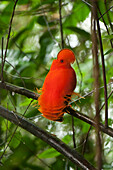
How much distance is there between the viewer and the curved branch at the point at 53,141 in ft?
1.74

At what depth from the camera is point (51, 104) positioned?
0.49 metres

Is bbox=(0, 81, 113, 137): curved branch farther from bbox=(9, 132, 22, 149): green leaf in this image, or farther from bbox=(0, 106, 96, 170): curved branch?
bbox=(9, 132, 22, 149): green leaf

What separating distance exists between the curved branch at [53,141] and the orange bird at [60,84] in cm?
10

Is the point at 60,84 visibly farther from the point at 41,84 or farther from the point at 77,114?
the point at 41,84

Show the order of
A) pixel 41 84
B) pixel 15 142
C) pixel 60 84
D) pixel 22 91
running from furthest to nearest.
→ pixel 41 84 < pixel 15 142 < pixel 22 91 < pixel 60 84

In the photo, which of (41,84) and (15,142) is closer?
(15,142)

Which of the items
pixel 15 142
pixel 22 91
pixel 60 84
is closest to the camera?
pixel 60 84

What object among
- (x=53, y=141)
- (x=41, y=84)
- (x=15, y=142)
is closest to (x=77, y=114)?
(x=53, y=141)

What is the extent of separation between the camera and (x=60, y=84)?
0.48 metres

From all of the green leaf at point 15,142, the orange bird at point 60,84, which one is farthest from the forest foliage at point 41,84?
the orange bird at point 60,84

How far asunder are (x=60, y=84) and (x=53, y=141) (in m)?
0.16

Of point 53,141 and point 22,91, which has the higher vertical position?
point 22,91

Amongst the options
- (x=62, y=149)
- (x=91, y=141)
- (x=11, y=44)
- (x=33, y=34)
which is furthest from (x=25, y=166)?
(x=33, y=34)

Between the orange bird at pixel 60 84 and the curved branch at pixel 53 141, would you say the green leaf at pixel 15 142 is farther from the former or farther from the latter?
the orange bird at pixel 60 84
